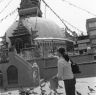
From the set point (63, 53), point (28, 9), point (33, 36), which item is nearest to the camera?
point (63, 53)

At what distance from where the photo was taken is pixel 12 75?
23.5 m

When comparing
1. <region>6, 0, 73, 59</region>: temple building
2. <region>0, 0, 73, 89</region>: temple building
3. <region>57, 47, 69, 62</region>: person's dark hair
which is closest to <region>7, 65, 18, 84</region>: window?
<region>0, 0, 73, 89</region>: temple building

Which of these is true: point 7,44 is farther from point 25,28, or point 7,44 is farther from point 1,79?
point 1,79

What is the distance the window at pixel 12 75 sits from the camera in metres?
23.2

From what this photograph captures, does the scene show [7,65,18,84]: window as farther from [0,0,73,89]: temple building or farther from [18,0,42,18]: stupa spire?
[18,0,42,18]: stupa spire

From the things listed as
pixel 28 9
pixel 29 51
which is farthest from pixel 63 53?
pixel 28 9

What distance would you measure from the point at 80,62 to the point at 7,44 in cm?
1646

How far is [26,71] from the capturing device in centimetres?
2256

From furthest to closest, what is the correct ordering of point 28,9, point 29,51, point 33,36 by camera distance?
point 28,9 < point 33,36 < point 29,51

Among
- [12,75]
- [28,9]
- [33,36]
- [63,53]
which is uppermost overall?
[28,9]

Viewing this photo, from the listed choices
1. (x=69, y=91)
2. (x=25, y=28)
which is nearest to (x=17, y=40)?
(x=25, y=28)

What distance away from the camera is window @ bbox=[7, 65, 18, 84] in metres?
23.2

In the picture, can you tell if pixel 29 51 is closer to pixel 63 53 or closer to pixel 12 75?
pixel 12 75

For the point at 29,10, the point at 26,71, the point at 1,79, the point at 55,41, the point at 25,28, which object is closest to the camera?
the point at 26,71
